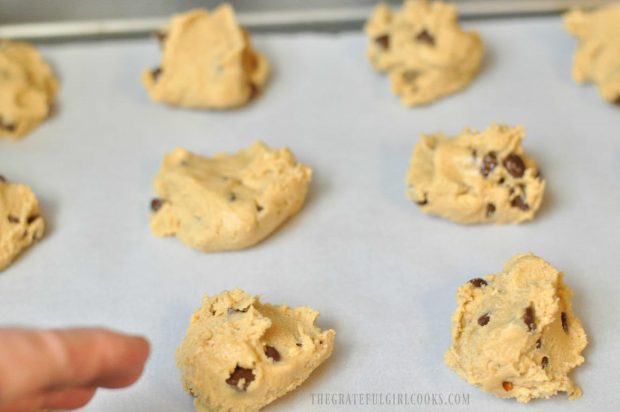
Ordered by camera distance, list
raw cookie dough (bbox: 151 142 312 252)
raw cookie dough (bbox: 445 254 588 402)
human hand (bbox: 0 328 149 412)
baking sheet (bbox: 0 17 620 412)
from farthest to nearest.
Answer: raw cookie dough (bbox: 151 142 312 252), baking sheet (bbox: 0 17 620 412), raw cookie dough (bbox: 445 254 588 402), human hand (bbox: 0 328 149 412)

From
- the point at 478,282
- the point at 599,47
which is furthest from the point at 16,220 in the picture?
the point at 599,47

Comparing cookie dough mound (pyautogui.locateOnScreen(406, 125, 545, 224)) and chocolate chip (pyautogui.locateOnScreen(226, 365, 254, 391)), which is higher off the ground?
cookie dough mound (pyautogui.locateOnScreen(406, 125, 545, 224))

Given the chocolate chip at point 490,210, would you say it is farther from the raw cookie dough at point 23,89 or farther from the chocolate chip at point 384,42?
the raw cookie dough at point 23,89

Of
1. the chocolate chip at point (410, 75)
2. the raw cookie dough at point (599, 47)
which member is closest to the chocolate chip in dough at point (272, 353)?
the chocolate chip at point (410, 75)

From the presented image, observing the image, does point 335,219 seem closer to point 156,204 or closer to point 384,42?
point 156,204

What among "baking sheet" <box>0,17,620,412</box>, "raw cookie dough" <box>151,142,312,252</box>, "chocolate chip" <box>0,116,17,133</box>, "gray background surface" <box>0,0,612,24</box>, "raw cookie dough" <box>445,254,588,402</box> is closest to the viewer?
"raw cookie dough" <box>445,254,588,402</box>

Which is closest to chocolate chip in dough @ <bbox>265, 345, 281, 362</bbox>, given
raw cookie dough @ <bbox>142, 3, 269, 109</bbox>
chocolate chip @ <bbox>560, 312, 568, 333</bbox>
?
chocolate chip @ <bbox>560, 312, 568, 333</bbox>

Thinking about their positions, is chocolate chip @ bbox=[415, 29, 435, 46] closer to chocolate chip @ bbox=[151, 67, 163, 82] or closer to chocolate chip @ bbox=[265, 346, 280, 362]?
chocolate chip @ bbox=[151, 67, 163, 82]

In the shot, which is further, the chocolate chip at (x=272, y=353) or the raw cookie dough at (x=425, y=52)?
the raw cookie dough at (x=425, y=52)
